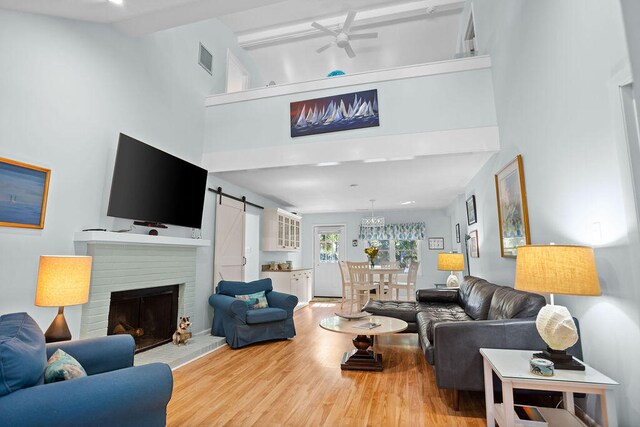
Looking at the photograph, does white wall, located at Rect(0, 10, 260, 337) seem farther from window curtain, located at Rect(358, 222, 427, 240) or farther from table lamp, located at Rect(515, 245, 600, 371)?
window curtain, located at Rect(358, 222, 427, 240)

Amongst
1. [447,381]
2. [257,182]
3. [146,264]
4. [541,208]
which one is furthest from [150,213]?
[541,208]

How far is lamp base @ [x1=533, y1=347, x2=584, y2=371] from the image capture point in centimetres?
175

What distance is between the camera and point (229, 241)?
202 inches

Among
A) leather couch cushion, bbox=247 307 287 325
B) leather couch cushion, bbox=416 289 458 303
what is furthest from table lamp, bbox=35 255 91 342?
leather couch cushion, bbox=416 289 458 303

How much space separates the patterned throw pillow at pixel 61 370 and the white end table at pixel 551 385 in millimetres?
2130

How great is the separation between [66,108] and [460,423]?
3.94 meters

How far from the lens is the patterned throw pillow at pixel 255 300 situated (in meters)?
4.33

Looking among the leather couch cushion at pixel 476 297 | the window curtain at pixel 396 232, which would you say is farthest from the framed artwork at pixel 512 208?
the window curtain at pixel 396 232

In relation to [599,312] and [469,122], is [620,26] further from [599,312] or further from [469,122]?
[469,122]

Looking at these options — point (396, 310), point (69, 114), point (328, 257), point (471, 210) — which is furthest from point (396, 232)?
point (69, 114)

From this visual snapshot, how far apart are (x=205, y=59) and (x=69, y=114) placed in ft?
8.80

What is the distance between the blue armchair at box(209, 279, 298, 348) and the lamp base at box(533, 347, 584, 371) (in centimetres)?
307

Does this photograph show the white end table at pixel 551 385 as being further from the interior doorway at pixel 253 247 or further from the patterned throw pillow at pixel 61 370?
the interior doorway at pixel 253 247

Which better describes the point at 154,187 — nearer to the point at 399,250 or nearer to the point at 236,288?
the point at 236,288
